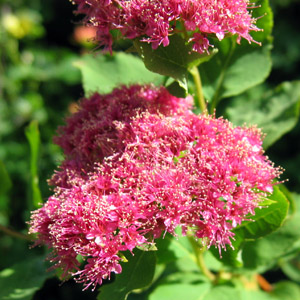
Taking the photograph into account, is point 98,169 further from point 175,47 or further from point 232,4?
point 232,4

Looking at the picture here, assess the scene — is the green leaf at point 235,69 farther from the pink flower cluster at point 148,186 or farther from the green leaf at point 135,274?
the green leaf at point 135,274

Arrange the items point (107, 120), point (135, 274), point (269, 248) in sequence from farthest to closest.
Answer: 1. point (269, 248)
2. point (107, 120)
3. point (135, 274)

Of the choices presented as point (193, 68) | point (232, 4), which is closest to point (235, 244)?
point (193, 68)

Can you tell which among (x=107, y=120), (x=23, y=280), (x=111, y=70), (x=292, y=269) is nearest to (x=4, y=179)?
(x=23, y=280)

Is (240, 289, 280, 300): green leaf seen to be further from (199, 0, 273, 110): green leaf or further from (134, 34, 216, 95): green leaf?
(134, 34, 216, 95): green leaf

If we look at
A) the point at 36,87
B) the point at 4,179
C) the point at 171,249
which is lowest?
the point at 171,249

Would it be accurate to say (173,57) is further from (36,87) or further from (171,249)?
(36,87)

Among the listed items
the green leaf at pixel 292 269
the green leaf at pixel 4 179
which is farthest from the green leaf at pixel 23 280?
the green leaf at pixel 292 269
